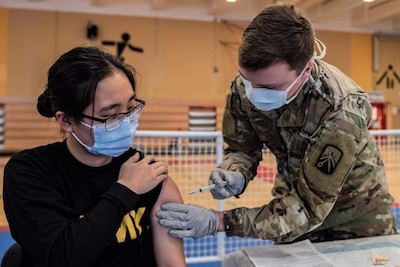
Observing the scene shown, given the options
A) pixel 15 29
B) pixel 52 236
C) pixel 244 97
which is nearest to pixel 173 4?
pixel 15 29

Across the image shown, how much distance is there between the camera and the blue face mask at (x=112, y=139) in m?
1.19

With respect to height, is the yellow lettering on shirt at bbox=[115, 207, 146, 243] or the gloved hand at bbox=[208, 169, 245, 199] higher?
the gloved hand at bbox=[208, 169, 245, 199]

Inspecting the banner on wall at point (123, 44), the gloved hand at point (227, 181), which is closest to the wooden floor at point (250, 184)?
the gloved hand at point (227, 181)

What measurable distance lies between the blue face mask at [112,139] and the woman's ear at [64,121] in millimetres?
24

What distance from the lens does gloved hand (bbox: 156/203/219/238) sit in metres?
1.23

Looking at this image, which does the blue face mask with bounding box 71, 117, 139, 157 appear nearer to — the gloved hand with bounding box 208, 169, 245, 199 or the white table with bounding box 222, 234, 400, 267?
the gloved hand with bounding box 208, 169, 245, 199

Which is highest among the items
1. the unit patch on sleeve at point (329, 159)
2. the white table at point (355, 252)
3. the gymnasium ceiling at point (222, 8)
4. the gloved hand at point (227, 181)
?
the gymnasium ceiling at point (222, 8)

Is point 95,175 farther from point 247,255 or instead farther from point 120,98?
point 247,255

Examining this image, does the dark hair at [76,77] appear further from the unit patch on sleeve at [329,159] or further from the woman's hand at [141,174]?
the unit patch on sleeve at [329,159]

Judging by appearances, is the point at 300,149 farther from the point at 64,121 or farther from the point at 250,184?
the point at 250,184

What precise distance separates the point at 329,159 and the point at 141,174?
1.72ft

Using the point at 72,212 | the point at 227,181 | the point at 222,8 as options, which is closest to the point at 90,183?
the point at 72,212

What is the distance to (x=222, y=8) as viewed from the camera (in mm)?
8242

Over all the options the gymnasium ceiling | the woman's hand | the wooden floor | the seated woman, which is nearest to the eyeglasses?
the seated woman
